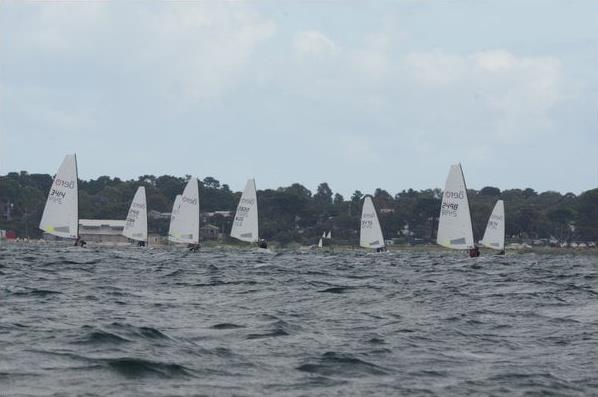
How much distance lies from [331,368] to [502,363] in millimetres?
2071

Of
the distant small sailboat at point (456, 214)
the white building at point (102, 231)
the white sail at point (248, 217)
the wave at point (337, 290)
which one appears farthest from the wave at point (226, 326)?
the white building at point (102, 231)

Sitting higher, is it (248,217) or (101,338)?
(248,217)

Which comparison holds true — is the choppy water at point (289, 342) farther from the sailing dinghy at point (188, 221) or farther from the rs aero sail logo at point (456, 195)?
the sailing dinghy at point (188, 221)

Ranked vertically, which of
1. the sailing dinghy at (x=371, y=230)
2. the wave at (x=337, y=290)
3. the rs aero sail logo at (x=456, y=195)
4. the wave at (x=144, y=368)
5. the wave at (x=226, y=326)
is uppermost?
the rs aero sail logo at (x=456, y=195)

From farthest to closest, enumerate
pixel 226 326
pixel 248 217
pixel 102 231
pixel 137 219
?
pixel 102 231, pixel 137 219, pixel 248 217, pixel 226 326

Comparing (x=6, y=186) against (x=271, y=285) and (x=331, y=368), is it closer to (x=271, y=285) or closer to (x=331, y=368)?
(x=271, y=285)

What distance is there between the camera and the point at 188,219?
248 feet

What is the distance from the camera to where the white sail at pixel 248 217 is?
7412cm

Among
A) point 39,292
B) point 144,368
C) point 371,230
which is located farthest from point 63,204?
Answer: point 144,368

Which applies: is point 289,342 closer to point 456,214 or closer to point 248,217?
point 456,214

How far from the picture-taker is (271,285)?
83.1 feet

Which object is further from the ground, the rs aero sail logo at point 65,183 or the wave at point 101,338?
the rs aero sail logo at point 65,183

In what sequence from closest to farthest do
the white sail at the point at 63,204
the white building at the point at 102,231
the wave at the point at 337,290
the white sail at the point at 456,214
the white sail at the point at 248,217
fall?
the wave at the point at 337,290 → the white sail at the point at 63,204 → the white sail at the point at 456,214 → the white sail at the point at 248,217 → the white building at the point at 102,231

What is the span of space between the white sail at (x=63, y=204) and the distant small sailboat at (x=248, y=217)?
47.8 ft
